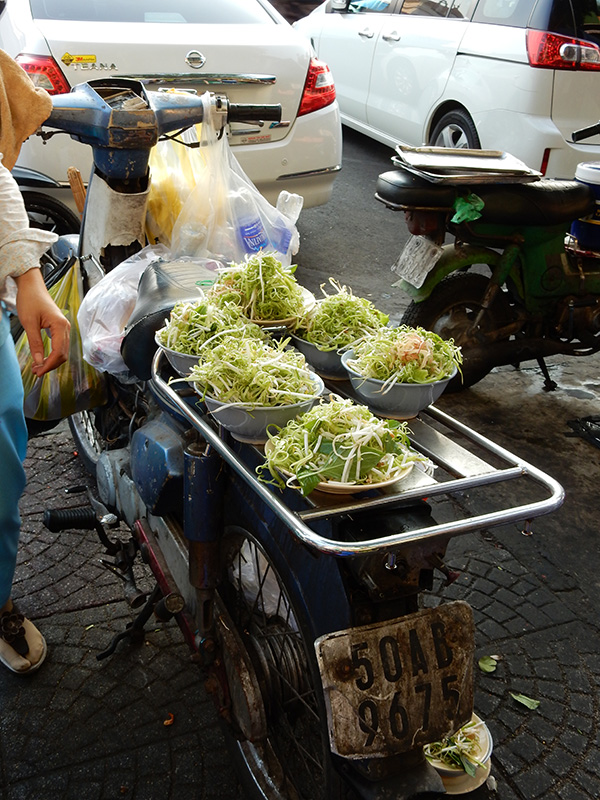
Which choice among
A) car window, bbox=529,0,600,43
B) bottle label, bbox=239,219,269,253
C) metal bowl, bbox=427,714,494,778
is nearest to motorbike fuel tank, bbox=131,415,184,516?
bottle label, bbox=239,219,269,253

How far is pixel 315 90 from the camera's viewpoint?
17.0 feet

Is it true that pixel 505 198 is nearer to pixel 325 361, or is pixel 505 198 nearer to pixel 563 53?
pixel 325 361

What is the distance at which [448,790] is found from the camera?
6.60 feet

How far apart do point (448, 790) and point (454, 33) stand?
21.4 ft

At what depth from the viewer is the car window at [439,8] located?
6.60m

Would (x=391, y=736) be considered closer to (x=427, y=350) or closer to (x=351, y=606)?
(x=351, y=606)

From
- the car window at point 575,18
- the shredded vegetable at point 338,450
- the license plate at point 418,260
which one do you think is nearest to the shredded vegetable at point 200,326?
the shredded vegetable at point 338,450

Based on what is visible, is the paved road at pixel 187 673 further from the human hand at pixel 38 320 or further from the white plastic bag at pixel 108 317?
the human hand at pixel 38 320

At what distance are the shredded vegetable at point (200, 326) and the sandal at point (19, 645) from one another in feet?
4.03

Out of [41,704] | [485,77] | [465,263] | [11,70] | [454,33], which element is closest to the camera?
[11,70]

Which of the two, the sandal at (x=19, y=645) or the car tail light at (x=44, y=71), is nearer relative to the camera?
A: the sandal at (x=19, y=645)

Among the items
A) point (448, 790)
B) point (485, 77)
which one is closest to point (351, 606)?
point (448, 790)

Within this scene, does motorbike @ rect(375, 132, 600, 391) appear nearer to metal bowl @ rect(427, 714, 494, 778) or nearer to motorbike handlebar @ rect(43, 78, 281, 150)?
motorbike handlebar @ rect(43, 78, 281, 150)

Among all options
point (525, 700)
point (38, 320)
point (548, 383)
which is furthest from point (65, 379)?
point (548, 383)
